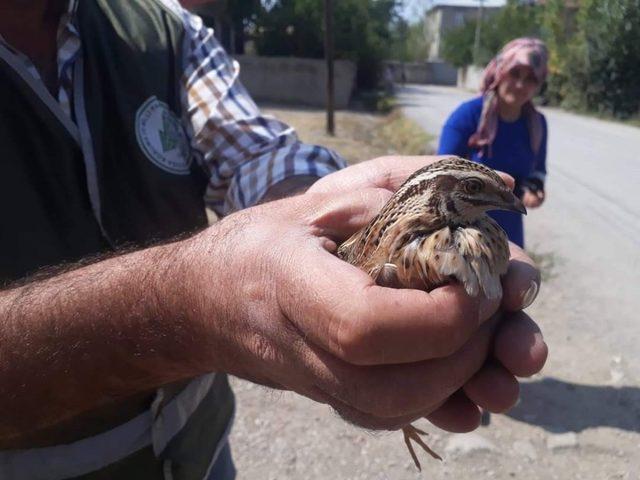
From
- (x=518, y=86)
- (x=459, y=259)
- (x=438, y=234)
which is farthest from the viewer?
(x=518, y=86)

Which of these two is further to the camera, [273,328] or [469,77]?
[469,77]

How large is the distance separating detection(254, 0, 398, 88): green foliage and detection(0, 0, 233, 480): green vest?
1260 inches

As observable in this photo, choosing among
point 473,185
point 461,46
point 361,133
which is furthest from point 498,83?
point 461,46

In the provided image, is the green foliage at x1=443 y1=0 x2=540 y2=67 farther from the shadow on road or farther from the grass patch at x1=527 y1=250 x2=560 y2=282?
the shadow on road

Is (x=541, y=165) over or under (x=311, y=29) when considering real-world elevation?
over

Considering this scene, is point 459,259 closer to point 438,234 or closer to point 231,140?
point 438,234

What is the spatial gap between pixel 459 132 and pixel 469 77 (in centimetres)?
5353

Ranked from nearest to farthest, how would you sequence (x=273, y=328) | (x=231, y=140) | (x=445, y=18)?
(x=273, y=328) → (x=231, y=140) → (x=445, y=18)

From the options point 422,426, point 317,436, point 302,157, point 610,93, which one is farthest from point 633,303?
point 610,93

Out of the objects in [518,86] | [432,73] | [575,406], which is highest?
[518,86]

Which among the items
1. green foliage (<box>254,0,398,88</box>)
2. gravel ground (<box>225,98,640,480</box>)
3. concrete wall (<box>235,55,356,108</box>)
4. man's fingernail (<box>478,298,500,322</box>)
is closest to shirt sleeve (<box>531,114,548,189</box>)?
gravel ground (<box>225,98,640,480</box>)

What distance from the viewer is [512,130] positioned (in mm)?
5141

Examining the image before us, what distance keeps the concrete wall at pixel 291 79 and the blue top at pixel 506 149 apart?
88.7 ft

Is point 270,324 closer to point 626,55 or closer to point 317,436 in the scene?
point 317,436
